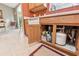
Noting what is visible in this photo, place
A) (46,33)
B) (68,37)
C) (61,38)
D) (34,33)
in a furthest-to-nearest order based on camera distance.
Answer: (34,33)
(46,33)
(68,37)
(61,38)

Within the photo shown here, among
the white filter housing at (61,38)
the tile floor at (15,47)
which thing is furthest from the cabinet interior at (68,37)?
the tile floor at (15,47)

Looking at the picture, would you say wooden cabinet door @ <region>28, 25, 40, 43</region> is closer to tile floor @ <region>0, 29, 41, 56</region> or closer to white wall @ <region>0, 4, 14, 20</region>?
tile floor @ <region>0, 29, 41, 56</region>

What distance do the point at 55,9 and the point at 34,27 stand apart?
22.7 inches

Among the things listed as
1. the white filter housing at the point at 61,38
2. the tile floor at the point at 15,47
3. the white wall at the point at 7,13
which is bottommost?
the tile floor at the point at 15,47

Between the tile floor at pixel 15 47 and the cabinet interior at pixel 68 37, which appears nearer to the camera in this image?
the cabinet interior at pixel 68 37

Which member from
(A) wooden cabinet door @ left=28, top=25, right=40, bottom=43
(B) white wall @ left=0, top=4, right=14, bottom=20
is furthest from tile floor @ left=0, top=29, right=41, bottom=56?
(B) white wall @ left=0, top=4, right=14, bottom=20

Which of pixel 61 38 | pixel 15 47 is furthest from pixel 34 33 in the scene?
pixel 61 38

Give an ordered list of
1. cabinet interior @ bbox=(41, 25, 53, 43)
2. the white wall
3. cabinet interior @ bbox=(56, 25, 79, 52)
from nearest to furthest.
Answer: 1. cabinet interior @ bbox=(56, 25, 79, 52)
2. cabinet interior @ bbox=(41, 25, 53, 43)
3. the white wall

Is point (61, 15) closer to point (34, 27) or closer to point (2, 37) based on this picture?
point (34, 27)

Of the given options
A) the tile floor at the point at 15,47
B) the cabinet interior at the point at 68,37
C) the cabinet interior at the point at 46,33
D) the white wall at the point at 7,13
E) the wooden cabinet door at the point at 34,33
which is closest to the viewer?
the cabinet interior at the point at 68,37

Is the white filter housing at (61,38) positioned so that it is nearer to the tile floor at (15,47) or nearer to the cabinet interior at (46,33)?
the cabinet interior at (46,33)

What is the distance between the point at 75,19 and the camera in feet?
2.80

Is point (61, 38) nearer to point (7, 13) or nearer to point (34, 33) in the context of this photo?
point (34, 33)

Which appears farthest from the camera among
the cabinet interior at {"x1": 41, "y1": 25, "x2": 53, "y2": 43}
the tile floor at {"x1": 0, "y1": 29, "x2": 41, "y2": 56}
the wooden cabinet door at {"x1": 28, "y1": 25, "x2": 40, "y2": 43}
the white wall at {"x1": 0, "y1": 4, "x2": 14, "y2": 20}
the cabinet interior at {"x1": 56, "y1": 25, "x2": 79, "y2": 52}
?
the white wall at {"x1": 0, "y1": 4, "x2": 14, "y2": 20}
